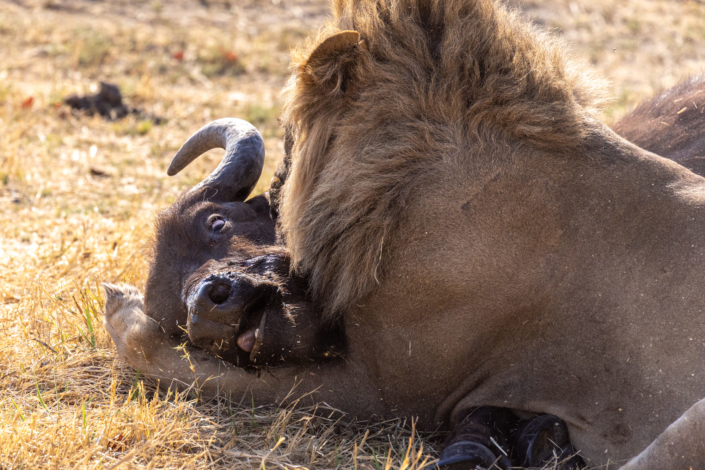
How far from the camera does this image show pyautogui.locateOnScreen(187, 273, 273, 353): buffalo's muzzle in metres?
2.82

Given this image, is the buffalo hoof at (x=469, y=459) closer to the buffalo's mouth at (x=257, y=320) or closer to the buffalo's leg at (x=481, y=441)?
the buffalo's leg at (x=481, y=441)

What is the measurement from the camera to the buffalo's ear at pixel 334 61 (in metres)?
2.90

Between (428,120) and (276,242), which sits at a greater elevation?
(428,120)

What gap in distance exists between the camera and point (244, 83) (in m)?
9.95

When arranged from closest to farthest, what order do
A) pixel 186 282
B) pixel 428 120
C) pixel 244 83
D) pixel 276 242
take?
pixel 428 120
pixel 186 282
pixel 276 242
pixel 244 83

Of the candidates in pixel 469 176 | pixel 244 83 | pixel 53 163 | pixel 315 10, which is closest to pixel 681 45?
pixel 315 10

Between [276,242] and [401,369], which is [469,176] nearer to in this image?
[401,369]

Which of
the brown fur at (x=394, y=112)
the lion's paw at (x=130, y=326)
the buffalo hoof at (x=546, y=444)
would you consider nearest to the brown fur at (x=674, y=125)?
the brown fur at (x=394, y=112)

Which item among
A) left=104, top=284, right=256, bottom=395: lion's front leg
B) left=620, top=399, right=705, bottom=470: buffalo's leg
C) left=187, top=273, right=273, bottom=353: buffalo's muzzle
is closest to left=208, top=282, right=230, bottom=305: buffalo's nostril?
left=187, top=273, right=273, bottom=353: buffalo's muzzle

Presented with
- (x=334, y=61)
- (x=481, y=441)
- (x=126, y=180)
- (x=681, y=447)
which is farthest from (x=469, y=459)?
(x=126, y=180)

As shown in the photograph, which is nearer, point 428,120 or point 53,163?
point 428,120

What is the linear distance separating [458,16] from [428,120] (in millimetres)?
478

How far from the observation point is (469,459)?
2.70m

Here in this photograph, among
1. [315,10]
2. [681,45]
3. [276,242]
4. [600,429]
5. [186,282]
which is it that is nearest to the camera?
[600,429]
